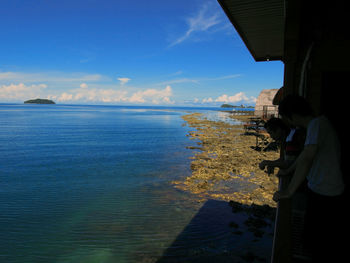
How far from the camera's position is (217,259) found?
17.2ft

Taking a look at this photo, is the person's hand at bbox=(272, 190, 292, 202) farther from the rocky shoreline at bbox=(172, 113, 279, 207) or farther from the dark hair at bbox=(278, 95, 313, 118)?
the rocky shoreline at bbox=(172, 113, 279, 207)

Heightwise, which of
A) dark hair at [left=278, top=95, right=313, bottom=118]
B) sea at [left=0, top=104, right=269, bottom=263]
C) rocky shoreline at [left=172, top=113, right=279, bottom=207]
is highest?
dark hair at [left=278, top=95, right=313, bottom=118]

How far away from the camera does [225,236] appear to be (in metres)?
6.17

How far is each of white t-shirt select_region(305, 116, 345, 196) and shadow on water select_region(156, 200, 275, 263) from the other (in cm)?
407

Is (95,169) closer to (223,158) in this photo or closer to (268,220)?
(223,158)

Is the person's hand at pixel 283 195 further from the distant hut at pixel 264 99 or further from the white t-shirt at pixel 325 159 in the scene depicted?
the distant hut at pixel 264 99

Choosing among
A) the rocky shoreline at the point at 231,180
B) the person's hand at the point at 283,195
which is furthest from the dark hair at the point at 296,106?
the rocky shoreline at the point at 231,180

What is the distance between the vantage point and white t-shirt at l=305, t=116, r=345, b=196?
174 centimetres

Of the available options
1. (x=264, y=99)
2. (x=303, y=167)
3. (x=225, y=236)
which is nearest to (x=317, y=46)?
(x=303, y=167)

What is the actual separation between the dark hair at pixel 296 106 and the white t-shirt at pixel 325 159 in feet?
0.49

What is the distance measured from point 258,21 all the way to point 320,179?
13.2 feet

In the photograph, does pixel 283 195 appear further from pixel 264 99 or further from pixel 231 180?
pixel 264 99

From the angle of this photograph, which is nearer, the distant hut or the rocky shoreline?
the rocky shoreline

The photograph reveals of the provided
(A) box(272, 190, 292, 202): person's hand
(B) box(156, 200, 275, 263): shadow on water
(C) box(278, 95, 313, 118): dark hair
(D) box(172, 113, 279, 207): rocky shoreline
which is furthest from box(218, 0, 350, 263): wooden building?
(D) box(172, 113, 279, 207): rocky shoreline
